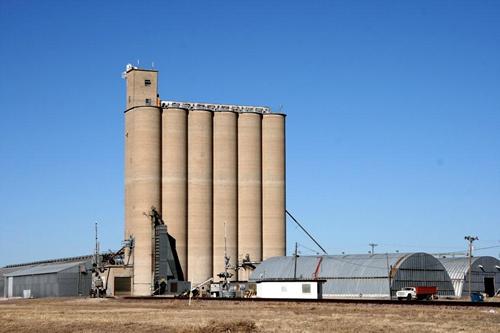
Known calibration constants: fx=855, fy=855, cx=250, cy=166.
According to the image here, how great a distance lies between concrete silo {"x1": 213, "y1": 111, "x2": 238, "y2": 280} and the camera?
11425 centimetres

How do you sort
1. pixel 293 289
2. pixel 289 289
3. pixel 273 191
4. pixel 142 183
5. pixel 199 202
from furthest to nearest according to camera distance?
pixel 273 191, pixel 199 202, pixel 142 183, pixel 289 289, pixel 293 289

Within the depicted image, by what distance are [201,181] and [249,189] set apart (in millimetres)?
6906

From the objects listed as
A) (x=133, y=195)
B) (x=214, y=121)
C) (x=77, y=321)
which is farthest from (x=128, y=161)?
(x=77, y=321)

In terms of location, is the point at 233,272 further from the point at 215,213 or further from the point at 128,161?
the point at 128,161

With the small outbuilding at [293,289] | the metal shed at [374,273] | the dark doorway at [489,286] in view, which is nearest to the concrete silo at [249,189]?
the metal shed at [374,273]

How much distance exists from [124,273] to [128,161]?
15.0 metres

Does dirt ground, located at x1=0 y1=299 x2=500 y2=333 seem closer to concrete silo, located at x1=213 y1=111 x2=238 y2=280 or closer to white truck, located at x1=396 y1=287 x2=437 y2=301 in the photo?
white truck, located at x1=396 y1=287 x2=437 y2=301

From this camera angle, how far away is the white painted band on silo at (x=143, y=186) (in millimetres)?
111000

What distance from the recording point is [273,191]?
118 meters

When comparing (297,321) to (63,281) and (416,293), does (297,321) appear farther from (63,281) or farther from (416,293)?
(63,281)

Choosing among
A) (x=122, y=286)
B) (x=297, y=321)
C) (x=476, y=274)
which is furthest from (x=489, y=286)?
(x=297, y=321)

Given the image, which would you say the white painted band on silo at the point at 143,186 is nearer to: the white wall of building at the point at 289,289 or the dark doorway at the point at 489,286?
the white wall of building at the point at 289,289

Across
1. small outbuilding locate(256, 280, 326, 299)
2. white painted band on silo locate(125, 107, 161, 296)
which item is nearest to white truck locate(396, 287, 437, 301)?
small outbuilding locate(256, 280, 326, 299)

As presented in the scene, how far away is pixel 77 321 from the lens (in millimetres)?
53531
